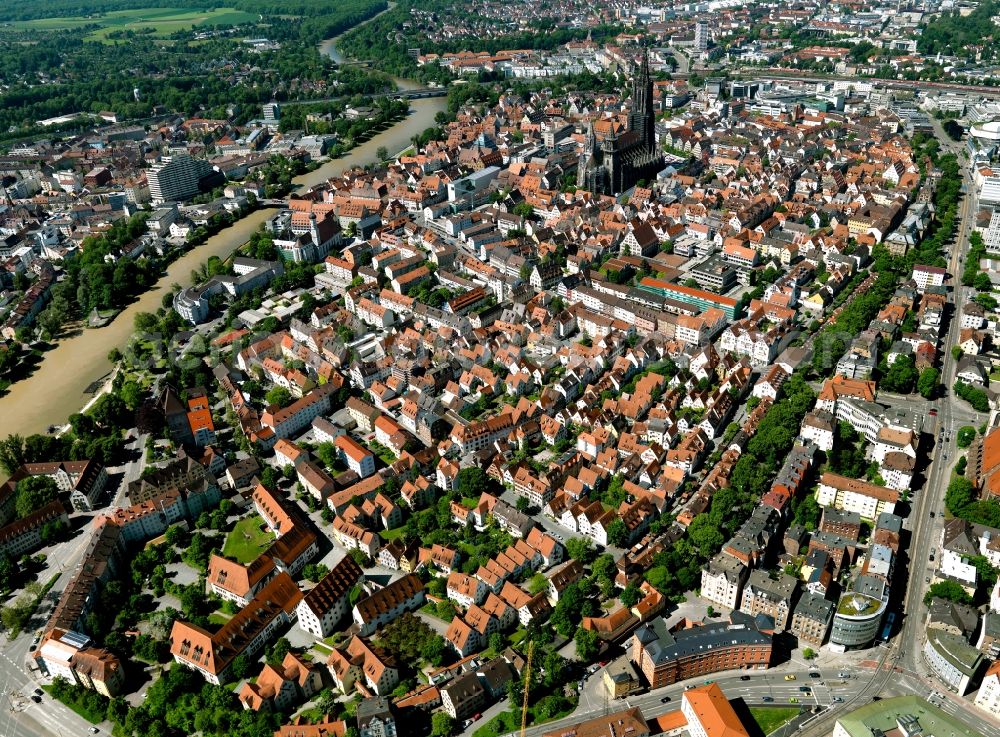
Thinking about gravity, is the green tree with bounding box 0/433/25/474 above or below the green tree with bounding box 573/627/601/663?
above

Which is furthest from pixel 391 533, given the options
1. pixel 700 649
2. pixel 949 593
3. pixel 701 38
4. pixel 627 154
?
pixel 701 38

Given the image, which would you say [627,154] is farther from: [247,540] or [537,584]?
[247,540]

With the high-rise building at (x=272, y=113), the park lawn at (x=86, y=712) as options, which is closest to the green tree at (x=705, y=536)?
the park lawn at (x=86, y=712)

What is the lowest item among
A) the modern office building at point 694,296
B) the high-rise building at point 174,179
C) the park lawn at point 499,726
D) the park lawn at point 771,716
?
the park lawn at point 771,716

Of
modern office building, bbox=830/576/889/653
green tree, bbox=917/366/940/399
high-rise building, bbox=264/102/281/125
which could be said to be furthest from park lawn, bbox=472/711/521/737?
high-rise building, bbox=264/102/281/125

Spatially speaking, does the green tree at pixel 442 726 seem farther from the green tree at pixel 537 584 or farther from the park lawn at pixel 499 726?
the green tree at pixel 537 584

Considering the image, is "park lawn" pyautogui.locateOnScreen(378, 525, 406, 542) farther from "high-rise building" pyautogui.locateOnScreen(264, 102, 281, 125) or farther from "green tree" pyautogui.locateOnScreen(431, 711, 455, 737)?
"high-rise building" pyautogui.locateOnScreen(264, 102, 281, 125)
